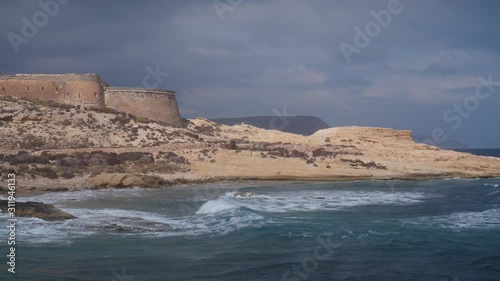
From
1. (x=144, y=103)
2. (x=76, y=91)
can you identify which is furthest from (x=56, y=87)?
(x=144, y=103)

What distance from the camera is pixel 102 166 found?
1214 inches

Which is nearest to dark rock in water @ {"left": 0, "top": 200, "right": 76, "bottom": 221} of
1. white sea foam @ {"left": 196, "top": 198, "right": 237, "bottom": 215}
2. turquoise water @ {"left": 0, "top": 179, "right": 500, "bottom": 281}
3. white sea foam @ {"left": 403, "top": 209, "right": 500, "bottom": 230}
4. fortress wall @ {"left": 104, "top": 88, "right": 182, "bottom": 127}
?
turquoise water @ {"left": 0, "top": 179, "right": 500, "bottom": 281}

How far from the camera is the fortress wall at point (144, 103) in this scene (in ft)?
151

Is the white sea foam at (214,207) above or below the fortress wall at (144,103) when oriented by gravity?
below

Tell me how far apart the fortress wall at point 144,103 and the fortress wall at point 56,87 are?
5.48 ft

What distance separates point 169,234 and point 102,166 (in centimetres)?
1685

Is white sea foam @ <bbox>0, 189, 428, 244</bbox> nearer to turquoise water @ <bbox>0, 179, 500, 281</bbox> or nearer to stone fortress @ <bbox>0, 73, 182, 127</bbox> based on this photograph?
turquoise water @ <bbox>0, 179, 500, 281</bbox>

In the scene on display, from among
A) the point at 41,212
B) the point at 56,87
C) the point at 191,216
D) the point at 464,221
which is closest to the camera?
the point at 41,212

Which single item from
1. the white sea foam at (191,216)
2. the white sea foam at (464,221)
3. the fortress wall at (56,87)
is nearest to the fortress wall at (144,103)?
the fortress wall at (56,87)

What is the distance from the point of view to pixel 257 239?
14.8 meters

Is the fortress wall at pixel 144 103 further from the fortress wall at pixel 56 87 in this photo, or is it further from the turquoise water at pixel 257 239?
the turquoise water at pixel 257 239

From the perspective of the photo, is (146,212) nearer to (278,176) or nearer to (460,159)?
(278,176)

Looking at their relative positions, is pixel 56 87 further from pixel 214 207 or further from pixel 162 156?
pixel 214 207

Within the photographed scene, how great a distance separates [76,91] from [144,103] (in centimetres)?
553
